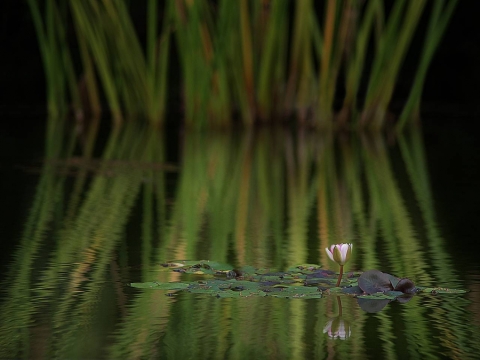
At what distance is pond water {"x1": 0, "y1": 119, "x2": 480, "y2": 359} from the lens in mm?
1093

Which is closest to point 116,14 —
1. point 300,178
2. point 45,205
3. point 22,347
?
point 300,178

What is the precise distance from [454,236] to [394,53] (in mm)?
2304

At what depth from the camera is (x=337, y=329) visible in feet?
3.74

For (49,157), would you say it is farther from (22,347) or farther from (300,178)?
(22,347)

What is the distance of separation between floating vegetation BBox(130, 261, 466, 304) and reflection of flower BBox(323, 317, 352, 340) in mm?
94

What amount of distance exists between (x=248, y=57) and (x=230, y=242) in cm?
245

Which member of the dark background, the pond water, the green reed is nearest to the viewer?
the pond water

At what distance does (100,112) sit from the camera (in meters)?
5.11

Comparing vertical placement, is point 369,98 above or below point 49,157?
above

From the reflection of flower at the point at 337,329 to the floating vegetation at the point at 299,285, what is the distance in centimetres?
9

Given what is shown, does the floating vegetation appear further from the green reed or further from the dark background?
the green reed

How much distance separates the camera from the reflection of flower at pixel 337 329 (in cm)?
111

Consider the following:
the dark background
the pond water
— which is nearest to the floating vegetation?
the pond water

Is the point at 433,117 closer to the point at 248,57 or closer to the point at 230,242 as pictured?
the point at 248,57
